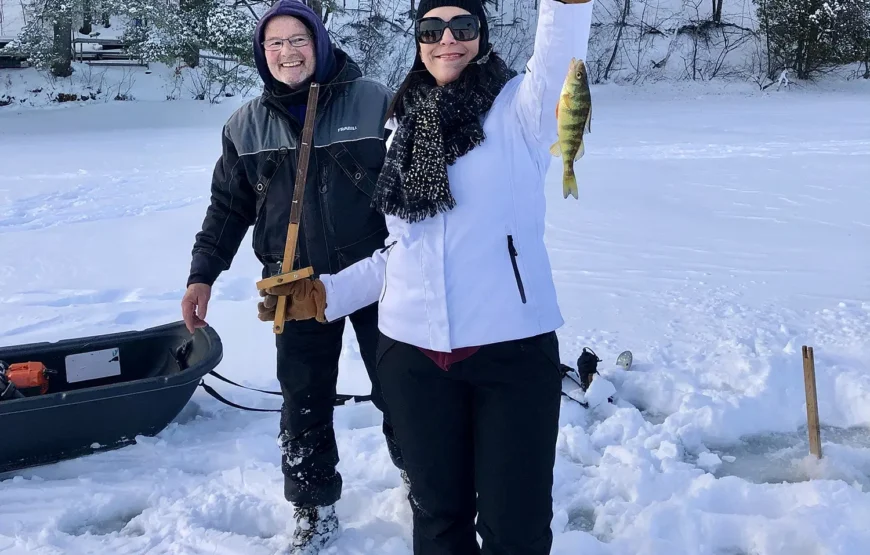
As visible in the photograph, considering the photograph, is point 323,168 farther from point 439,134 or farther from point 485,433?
point 485,433

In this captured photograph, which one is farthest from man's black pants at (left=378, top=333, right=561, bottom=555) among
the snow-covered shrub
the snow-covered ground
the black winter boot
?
the snow-covered shrub

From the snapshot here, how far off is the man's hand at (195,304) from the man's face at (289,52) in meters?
0.77

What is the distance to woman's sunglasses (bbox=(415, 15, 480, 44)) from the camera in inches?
67.3

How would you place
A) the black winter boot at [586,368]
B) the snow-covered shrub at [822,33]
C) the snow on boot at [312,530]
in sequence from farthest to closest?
the snow-covered shrub at [822,33] < the black winter boot at [586,368] < the snow on boot at [312,530]

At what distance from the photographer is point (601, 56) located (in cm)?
2273

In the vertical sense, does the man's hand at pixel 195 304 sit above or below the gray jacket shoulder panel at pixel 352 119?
below

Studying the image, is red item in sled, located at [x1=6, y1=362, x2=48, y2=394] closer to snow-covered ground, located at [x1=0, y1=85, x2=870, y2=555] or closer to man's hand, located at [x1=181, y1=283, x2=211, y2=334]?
snow-covered ground, located at [x1=0, y1=85, x2=870, y2=555]

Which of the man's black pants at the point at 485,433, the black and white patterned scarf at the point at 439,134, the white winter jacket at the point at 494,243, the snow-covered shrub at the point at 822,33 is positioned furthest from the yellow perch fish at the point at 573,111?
the snow-covered shrub at the point at 822,33

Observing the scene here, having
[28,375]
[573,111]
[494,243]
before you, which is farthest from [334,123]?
[28,375]

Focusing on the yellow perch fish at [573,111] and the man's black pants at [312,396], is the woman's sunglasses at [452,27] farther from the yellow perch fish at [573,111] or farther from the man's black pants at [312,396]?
the man's black pants at [312,396]

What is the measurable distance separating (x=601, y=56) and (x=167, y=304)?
20351 millimetres

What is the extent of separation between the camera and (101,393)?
10.1 ft

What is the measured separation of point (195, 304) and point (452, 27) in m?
1.35

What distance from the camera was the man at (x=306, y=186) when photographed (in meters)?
2.33
